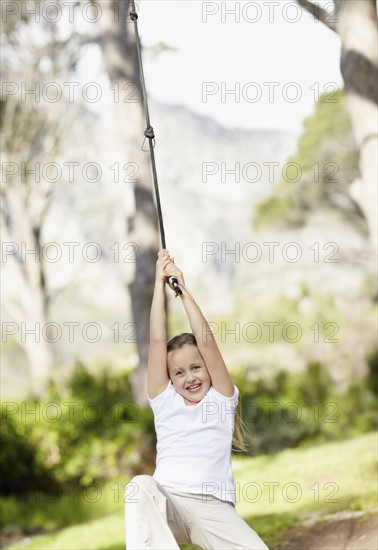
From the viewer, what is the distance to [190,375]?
3.87m

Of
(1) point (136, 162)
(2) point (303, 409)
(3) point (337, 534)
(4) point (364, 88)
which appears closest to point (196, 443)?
(3) point (337, 534)

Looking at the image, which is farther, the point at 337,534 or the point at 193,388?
the point at 337,534

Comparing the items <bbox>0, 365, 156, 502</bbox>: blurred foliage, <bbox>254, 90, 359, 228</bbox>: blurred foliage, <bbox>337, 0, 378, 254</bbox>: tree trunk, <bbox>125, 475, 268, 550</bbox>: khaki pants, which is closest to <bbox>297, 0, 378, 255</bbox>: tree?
<bbox>337, 0, 378, 254</bbox>: tree trunk

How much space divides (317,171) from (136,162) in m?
13.1

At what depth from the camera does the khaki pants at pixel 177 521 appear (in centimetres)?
340

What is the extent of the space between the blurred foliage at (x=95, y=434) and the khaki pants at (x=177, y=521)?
5.76 meters

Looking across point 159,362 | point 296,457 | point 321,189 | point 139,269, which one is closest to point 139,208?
point 139,269

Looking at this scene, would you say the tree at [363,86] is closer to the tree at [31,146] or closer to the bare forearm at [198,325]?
the bare forearm at [198,325]

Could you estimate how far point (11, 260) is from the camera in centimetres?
1823

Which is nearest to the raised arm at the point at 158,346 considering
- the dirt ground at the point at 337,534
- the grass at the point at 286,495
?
the dirt ground at the point at 337,534

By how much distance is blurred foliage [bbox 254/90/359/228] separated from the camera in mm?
22797

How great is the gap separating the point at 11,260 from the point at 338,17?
12827mm

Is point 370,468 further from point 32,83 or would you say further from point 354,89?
point 32,83

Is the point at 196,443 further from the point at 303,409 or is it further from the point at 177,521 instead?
the point at 303,409
